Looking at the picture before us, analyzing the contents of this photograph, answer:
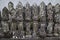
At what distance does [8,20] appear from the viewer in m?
1.54

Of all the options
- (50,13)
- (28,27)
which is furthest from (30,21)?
(50,13)

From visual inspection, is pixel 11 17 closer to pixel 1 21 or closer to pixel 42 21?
pixel 1 21

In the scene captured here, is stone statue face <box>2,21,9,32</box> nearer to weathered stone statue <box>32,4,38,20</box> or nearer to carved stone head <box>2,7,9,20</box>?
carved stone head <box>2,7,9,20</box>

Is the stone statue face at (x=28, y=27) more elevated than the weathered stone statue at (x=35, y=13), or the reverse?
the weathered stone statue at (x=35, y=13)

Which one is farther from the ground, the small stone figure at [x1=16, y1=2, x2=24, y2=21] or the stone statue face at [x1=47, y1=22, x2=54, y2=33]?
the small stone figure at [x1=16, y1=2, x2=24, y2=21]

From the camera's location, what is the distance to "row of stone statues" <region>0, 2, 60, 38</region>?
1.52 m

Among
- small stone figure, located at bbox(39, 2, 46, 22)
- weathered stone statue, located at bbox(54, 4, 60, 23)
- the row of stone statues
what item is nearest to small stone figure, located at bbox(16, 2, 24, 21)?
the row of stone statues

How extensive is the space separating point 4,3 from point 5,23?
0.82ft

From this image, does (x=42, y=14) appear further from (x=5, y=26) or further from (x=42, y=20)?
(x=5, y=26)

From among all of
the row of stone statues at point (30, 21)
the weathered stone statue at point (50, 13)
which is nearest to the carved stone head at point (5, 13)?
the row of stone statues at point (30, 21)

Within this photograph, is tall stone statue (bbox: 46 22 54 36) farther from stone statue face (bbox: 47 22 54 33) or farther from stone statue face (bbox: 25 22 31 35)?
stone statue face (bbox: 25 22 31 35)

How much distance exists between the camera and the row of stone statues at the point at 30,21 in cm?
152

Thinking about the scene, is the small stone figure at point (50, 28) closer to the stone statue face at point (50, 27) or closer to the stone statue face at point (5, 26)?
the stone statue face at point (50, 27)

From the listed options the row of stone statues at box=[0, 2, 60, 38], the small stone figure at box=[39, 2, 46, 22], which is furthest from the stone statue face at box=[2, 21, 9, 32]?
the small stone figure at box=[39, 2, 46, 22]
